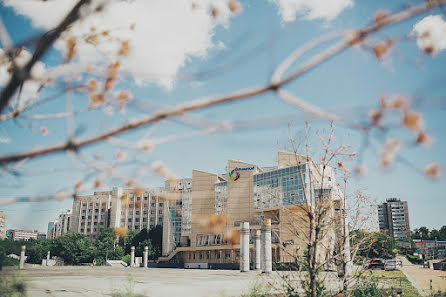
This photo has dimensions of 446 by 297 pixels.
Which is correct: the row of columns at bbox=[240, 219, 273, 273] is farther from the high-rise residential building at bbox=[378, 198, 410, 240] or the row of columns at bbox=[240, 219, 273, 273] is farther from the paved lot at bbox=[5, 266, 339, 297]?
the high-rise residential building at bbox=[378, 198, 410, 240]

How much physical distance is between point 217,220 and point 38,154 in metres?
1.29

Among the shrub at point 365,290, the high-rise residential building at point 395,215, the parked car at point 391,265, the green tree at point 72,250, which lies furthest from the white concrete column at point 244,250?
the high-rise residential building at point 395,215

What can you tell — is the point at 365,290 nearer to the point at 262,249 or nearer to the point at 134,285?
the point at 134,285

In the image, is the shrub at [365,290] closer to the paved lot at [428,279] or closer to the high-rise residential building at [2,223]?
the paved lot at [428,279]

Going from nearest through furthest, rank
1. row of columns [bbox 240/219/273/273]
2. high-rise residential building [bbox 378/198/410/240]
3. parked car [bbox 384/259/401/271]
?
1. row of columns [bbox 240/219/273/273]
2. parked car [bbox 384/259/401/271]
3. high-rise residential building [bbox 378/198/410/240]

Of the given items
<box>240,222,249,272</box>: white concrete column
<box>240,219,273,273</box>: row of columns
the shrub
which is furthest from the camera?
<box>240,222,249,272</box>: white concrete column

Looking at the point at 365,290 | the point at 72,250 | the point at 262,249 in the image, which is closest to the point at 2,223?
the point at 365,290

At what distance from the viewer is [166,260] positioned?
164 ft

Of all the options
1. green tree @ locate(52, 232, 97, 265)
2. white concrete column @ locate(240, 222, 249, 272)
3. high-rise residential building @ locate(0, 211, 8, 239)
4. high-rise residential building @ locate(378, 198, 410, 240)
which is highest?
high-rise residential building @ locate(378, 198, 410, 240)

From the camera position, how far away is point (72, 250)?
5106 centimetres

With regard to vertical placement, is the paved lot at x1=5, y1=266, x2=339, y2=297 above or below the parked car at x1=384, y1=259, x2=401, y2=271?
above

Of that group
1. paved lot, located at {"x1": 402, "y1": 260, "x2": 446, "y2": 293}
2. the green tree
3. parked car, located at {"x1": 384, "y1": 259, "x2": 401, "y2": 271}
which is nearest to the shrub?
paved lot, located at {"x1": 402, "y1": 260, "x2": 446, "y2": 293}

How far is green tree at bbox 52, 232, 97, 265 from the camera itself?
51031 millimetres

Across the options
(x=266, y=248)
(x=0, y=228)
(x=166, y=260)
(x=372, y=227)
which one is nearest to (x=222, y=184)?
(x=166, y=260)
